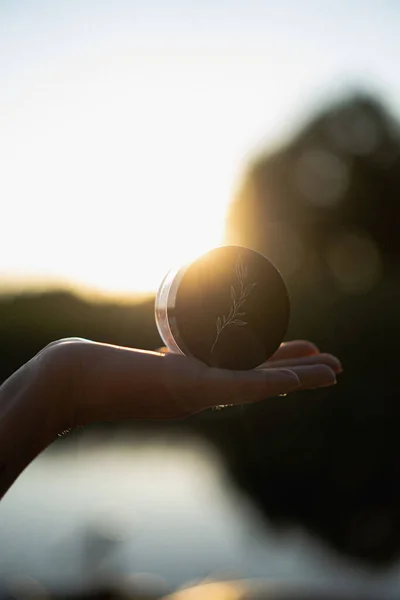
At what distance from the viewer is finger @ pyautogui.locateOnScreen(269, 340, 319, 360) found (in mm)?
4023

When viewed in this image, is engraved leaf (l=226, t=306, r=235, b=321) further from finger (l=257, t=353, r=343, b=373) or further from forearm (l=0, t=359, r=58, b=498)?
forearm (l=0, t=359, r=58, b=498)

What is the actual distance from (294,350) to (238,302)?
2.21ft

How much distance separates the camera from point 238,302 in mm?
3557

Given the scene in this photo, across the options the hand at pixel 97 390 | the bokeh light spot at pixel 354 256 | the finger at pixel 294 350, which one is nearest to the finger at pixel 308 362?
the finger at pixel 294 350

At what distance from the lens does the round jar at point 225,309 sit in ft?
11.6

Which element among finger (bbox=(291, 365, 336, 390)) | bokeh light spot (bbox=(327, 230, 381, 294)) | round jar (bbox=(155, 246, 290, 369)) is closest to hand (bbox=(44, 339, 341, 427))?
finger (bbox=(291, 365, 336, 390))

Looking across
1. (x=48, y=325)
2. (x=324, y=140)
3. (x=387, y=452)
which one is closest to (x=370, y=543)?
(x=387, y=452)

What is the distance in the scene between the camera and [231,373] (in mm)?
3000

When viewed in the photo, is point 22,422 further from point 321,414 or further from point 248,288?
point 321,414

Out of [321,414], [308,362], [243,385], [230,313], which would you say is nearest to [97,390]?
[243,385]

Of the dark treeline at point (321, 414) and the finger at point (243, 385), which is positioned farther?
the dark treeline at point (321, 414)

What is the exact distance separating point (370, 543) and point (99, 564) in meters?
10.3

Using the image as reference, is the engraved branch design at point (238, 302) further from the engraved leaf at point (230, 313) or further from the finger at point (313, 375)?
the finger at point (313, 375)

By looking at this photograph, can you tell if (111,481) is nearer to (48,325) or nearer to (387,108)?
(48,325)
